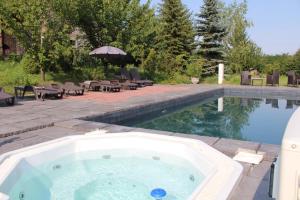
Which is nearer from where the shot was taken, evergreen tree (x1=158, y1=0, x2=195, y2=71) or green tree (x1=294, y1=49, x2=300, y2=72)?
green tree (x1=294, y1=49, x2=300, y2=72)

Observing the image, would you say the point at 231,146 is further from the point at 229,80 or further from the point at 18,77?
the point at 229,80

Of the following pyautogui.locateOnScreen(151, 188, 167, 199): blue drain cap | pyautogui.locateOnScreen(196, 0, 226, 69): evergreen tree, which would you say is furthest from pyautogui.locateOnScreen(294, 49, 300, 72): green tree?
pyautogui.locateOnScreen(151, 188, 167, 199): blue drain cap

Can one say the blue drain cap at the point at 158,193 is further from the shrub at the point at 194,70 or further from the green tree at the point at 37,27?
the shrub at the point at 194,70

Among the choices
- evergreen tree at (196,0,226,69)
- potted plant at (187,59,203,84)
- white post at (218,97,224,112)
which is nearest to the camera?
white post at (218,97,224,112)

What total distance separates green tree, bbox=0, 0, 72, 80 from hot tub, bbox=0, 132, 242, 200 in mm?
8066

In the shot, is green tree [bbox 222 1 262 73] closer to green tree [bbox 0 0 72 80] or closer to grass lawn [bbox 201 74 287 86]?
grass lawn [bbox 201 74 287 86]

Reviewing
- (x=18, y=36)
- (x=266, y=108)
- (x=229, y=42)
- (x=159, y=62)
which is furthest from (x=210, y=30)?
(x=18, y=36)

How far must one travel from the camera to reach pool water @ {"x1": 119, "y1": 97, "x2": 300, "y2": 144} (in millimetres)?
8498

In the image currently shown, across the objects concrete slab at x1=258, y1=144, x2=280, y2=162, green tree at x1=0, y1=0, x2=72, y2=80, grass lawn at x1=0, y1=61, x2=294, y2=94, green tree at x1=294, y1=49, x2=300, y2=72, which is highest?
green tree at x1=0, y1=0, x2=72, y2=80

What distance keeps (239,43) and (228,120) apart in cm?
1545

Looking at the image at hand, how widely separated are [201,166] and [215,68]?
2025cm

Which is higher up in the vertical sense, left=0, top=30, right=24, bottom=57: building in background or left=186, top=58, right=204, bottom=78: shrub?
left=0, top=30, right=24, bottom=57: building in background

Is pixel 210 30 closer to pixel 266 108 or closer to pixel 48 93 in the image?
pixel 266 108

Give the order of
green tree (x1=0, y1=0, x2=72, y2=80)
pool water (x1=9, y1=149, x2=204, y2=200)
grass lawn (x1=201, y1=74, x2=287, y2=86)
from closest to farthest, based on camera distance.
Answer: pool water (x1=9, y1=149, x2=204, y2=200) < green tree (x1=0, y1=0, x2=72, y2=80) < grass lawn (x1=201, y1=74, x2=287, y2=86)
